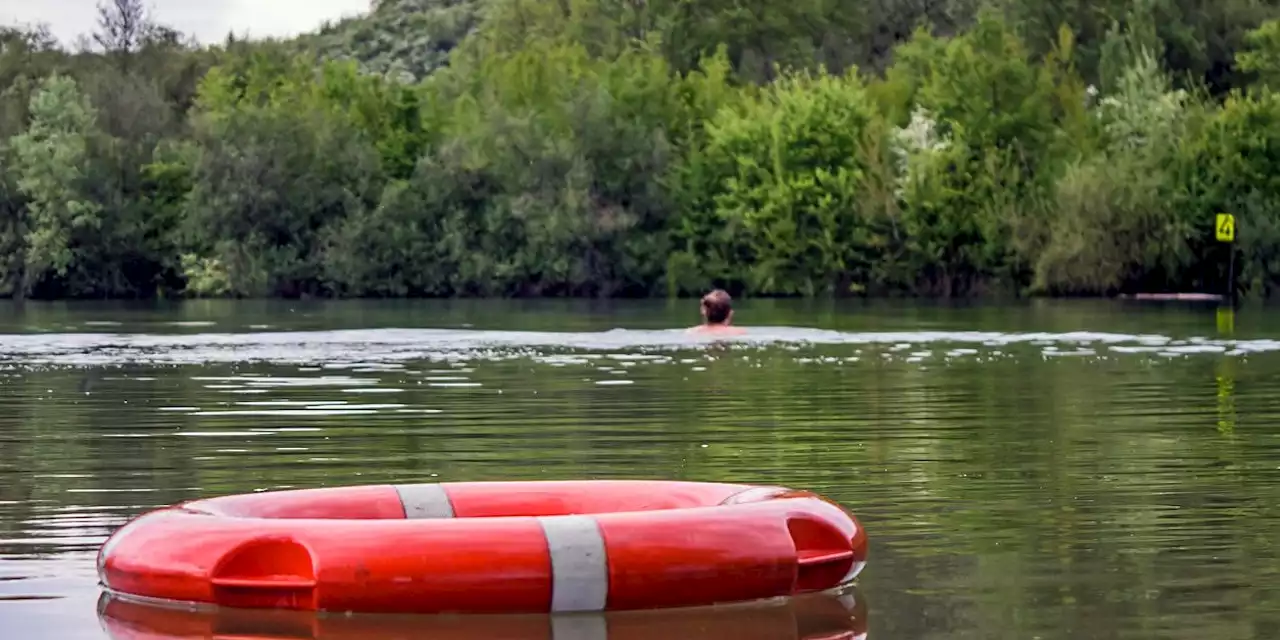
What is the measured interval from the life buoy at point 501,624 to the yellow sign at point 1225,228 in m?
61.2

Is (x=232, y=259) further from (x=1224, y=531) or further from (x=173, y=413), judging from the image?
(x=1224, y=531)

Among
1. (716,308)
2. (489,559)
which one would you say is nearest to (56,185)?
(716,308)

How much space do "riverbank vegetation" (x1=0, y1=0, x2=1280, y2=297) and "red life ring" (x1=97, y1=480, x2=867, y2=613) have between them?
60.4 m

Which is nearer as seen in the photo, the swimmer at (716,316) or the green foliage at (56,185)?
the swimmer at (716,316)


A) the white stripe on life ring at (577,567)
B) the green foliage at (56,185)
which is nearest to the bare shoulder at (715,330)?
the white stripe on life ring at (577,567)

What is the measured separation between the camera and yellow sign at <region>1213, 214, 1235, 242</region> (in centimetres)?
7044

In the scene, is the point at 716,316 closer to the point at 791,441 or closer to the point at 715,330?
the point at 715,330

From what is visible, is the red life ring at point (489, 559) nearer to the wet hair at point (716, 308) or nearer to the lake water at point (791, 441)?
the lake water at point (791, 441)

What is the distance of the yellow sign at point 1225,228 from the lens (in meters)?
70.4

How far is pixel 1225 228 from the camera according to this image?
70.6 metres

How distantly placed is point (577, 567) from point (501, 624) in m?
0.41

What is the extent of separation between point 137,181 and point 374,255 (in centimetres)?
889

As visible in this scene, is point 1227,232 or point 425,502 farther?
point 1227,232

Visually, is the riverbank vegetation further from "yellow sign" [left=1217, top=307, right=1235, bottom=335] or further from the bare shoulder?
the bare shoulder
